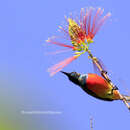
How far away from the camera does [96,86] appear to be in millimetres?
2645

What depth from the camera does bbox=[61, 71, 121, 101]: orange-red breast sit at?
2627mm

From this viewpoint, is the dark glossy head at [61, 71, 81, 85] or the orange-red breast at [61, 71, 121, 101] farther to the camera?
the dark glossy head at [61, 71, 81, 85]

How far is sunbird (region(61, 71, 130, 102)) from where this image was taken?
2.62 metres

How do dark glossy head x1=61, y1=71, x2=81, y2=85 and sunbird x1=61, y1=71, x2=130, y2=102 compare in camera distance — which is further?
dark glossy head x1=61, y1=71, x2=81, y2=85

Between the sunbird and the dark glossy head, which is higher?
the dark glossy head

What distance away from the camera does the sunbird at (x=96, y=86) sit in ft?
8.61

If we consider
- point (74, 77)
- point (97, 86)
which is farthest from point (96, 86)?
point (74, 77)

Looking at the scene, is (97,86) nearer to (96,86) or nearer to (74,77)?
(96,86)

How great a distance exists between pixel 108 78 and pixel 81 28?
56 cm

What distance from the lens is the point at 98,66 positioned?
2.60 m

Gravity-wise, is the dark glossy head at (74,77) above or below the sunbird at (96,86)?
above

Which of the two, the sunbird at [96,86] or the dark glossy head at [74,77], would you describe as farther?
the dark glossy head at [74,77]

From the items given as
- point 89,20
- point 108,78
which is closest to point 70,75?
point 108,78

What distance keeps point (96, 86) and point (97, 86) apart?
0.01m
